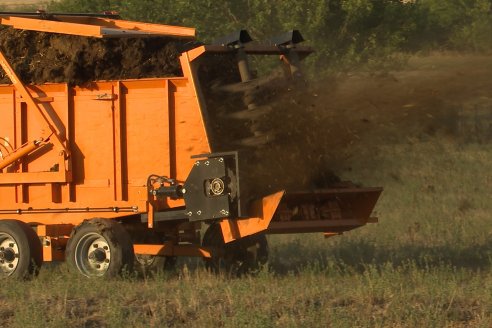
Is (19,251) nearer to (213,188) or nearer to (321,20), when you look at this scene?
(213,188)

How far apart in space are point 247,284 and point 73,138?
3.20 m

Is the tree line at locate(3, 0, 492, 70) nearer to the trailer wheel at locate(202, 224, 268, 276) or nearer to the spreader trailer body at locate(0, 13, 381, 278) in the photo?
the trailer wheel at locate(202, 224, 268, 276)

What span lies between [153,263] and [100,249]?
168cm

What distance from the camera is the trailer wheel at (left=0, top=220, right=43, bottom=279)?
43.1 ft

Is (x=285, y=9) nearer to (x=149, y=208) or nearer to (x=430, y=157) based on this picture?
(x=430, y=157)

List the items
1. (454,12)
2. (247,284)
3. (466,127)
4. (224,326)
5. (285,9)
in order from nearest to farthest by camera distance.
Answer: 1. (224,326)
2. (247,284)
3. (466,127)
4. (285,9)
5. (454,12)

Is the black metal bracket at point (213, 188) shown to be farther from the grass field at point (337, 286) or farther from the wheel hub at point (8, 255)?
the wheel hub at point (8, 255)

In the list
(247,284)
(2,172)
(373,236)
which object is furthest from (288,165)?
(373,236)

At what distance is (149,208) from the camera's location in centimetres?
1311

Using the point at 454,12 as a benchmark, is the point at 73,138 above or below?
below

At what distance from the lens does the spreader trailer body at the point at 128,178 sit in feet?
41.0

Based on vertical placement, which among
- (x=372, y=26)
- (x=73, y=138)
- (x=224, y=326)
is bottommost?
(x=224, y=326)

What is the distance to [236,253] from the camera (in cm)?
1435

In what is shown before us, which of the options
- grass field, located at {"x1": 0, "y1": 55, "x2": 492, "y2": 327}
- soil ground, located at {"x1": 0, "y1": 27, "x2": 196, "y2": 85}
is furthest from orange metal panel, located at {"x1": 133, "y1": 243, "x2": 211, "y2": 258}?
soil ground, located at {"x1": 0, "y1": 27, "x2": 196, "y2": 85}
